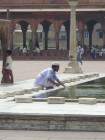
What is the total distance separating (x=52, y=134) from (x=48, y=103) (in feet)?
5.98

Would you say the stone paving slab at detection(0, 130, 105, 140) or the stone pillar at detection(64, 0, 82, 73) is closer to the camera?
the stone paving slab at detection(0, 130, 105, 140)

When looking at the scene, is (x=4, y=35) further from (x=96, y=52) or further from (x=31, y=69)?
(x=96, y=52)

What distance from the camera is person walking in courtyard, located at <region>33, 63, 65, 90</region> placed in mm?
12578

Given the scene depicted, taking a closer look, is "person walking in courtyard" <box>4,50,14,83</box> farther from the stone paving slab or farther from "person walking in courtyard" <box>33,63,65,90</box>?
the stone paving slab

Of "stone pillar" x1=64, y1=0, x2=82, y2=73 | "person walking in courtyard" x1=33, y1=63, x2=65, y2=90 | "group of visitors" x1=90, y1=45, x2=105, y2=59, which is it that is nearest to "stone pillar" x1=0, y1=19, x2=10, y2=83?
"person walking in courtyard" x1=33, y1=63, x2=65, y2=90

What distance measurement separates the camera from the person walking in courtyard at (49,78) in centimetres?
1258

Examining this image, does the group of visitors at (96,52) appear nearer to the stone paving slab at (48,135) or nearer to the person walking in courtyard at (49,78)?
the person walking in courtyard at (49,78)

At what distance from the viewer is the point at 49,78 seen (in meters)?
12.7

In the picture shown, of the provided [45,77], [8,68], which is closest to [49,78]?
[45,77]

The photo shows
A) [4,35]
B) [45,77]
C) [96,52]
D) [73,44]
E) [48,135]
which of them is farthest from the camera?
[96,52]

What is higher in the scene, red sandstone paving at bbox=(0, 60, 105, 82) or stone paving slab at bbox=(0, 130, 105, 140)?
stone paving slab at bbox=(0, 130, 105, 140)

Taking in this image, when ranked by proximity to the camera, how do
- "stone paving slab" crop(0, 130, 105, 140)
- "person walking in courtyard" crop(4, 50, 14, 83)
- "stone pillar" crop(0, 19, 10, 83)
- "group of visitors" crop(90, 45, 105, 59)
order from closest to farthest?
"stone paving slab" crop(0, 130, 105, 140) < "person walking in courtyard" crop(4, 50, 14, 83) < "stone pillar" crop(0, 19, 10, 83) < "group of visitors" crop(90, 45, 105, 59)

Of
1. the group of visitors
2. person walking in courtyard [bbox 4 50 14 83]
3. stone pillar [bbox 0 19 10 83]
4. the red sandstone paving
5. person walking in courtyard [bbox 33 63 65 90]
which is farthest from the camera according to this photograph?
the group of visitors

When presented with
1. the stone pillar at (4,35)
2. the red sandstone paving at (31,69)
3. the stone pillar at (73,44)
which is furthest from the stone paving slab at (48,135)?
the stone pillar at (73,44)
